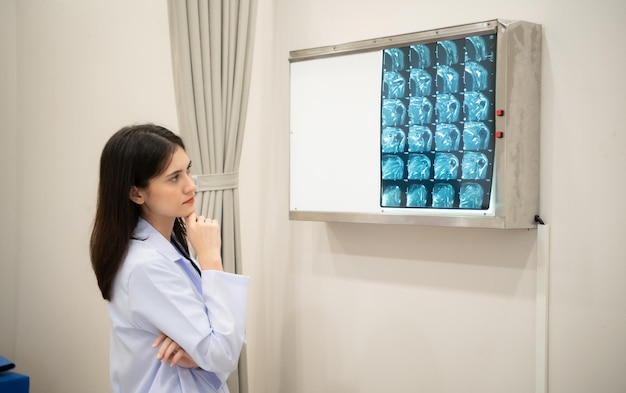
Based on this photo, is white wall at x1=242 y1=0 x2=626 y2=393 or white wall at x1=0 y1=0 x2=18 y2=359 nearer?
white wall at x1=242 y1=0 x2=626 y2=393

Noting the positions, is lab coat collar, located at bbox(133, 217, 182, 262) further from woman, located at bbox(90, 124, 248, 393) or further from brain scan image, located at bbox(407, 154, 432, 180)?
brain scan image, located at bbox(407, 154, 432, 180)

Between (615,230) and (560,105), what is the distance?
38 centimetres

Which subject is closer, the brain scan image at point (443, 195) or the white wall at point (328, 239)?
the white wall at point (328, 239)

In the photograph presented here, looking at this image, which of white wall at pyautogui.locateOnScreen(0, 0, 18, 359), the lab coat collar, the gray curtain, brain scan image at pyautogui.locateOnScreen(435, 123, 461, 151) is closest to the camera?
the lab coat collar

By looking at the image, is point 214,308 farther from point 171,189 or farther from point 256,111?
point 256,111

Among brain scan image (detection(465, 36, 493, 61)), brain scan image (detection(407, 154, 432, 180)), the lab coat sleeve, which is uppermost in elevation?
brain scan image (detection(465, 36, 493, 61))

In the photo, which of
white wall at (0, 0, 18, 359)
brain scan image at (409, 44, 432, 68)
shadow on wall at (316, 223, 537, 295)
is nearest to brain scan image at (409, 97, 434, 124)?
brain scan image at (409, 44, 432, 68)

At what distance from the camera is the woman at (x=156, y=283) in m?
1.44

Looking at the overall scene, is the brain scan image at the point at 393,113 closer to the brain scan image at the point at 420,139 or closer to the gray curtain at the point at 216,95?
the brain scan image at the point at 420,139

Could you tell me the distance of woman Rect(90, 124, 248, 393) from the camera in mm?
1436

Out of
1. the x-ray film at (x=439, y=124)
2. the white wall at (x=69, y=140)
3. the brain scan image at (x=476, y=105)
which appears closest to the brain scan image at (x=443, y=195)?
the x-ray film at (x=439, y=124)

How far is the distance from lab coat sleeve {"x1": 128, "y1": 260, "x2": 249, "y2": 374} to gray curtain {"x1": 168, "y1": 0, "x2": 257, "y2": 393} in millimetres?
775

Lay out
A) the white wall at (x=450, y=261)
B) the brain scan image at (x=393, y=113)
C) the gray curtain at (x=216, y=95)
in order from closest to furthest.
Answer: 1. the white wall at (x=450, y=261)
2. the brain scan image at (x=393, y=113)
3. the gray curtain at (x=216, y=95)

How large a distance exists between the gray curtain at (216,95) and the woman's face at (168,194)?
64cm
